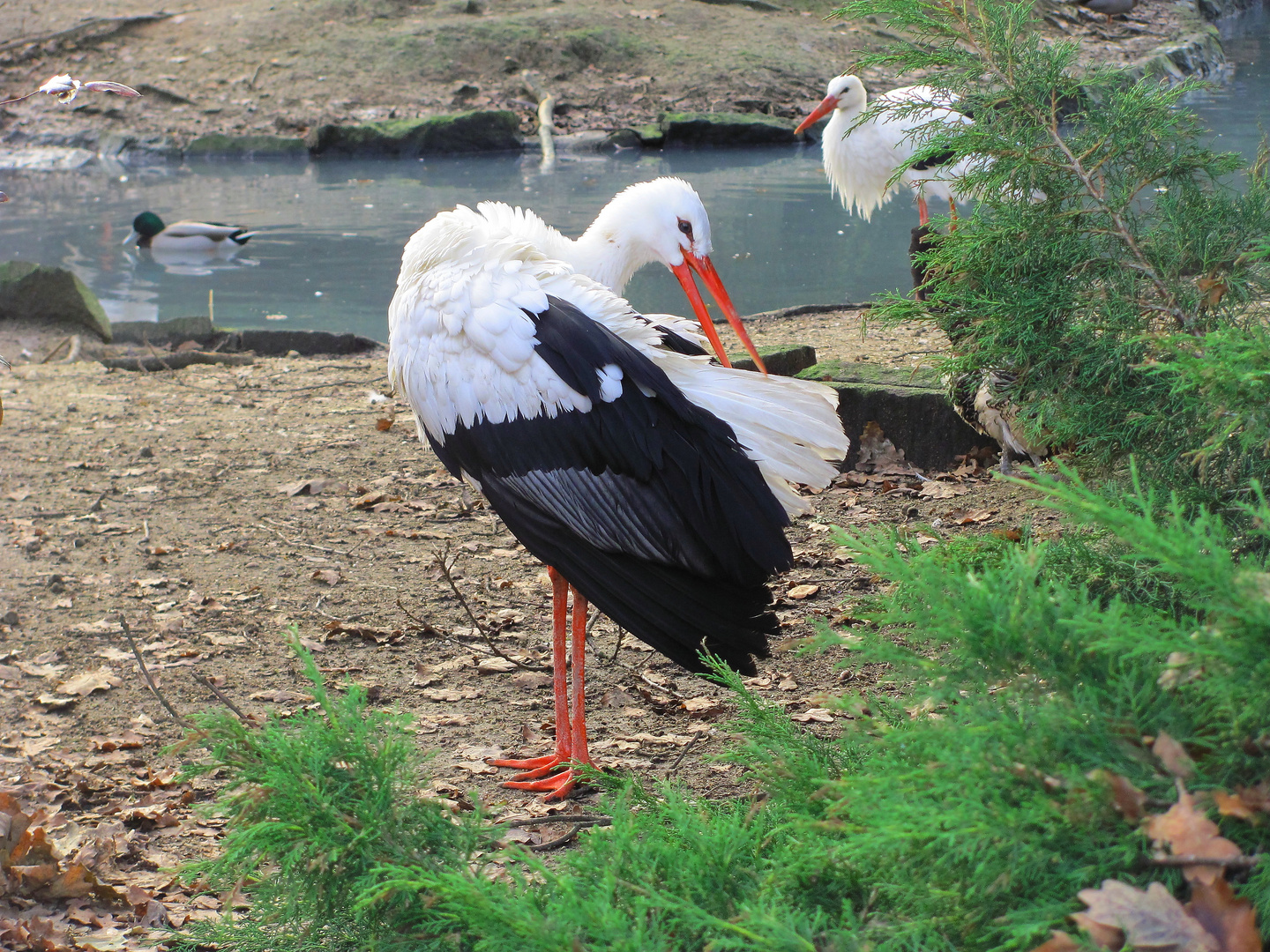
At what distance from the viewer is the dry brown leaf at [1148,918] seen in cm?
122

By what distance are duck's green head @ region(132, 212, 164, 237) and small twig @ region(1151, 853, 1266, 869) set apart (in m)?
13.1

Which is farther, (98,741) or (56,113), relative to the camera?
(56,113)

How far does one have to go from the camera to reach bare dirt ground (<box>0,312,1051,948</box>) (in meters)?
2.97

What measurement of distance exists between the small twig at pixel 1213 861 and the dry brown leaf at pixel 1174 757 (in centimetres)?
10

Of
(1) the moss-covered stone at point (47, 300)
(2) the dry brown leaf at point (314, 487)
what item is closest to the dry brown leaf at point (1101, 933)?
(2) the dry brown leaf at point (314, 487)

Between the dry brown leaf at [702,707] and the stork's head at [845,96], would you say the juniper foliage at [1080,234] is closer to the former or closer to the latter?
the dry brown leaf at [702,707]

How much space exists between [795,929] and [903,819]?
22 cm

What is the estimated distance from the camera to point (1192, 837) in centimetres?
129

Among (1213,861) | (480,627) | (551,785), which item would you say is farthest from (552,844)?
(1213,861)

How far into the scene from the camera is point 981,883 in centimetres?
136

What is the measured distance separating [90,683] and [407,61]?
19520 millimetres

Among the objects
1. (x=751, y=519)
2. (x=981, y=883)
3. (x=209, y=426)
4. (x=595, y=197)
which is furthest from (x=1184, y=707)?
(x=595, y=197)

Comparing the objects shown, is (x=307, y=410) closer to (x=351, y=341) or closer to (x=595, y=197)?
(x=351, y=341)

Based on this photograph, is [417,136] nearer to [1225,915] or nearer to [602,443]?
[602,443]
